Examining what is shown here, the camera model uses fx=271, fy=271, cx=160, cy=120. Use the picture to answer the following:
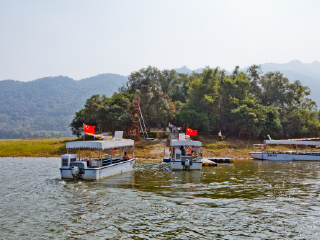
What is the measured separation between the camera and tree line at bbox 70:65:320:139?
205ft

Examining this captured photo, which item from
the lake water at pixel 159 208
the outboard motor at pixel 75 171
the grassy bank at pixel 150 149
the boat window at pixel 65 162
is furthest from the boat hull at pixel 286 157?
the boat window at pixel 65 162

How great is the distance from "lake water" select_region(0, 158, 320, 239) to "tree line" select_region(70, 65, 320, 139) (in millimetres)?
37160

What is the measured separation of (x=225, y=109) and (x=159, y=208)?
52.9 m

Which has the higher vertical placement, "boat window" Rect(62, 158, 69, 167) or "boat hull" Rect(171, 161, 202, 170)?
"boat window" Rect(62, 158, 69, 167)

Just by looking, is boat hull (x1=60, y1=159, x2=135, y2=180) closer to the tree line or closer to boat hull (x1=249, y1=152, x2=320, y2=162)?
boat hull (x1=249, y1=152, x2=320, y2=162)

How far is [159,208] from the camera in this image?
16.4 meters

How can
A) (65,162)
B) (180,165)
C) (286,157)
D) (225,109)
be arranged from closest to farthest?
(65,162) < (180,165) < (286,157) < (225,109)

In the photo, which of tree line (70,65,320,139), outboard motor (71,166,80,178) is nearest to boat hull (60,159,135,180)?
outboard motor (71,166,80,178)

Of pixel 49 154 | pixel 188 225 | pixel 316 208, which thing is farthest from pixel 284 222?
pixel 49 154

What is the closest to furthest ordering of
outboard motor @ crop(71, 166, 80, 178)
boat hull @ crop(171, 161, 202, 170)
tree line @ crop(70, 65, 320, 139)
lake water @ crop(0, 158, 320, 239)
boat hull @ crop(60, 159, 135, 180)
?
lake water @ crop(0, 158, 320, 239), outboard motor @ crop(71, 166, 80, 178), boat hull @ crop(60, 159, 135, 180), boat hull @ crop(171, 161, 202, 170), tree line @ crop(70, 65, 320, 139)

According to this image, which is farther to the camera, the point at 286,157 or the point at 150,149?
the point at 150,149

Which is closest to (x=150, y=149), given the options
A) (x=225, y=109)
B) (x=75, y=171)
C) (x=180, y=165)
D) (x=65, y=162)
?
(x=180, y=165)

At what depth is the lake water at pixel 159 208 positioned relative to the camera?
12586 millimetres

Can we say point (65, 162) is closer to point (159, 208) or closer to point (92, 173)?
point (92, 173)
